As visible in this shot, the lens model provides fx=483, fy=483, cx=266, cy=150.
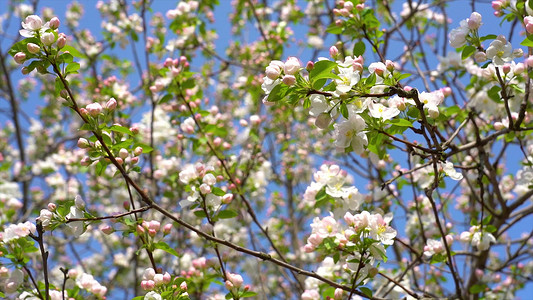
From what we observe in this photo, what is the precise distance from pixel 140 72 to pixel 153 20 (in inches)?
46.7

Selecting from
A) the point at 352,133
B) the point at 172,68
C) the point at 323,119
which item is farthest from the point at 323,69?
the point at 172,68

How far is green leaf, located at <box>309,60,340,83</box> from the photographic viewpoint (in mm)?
1498

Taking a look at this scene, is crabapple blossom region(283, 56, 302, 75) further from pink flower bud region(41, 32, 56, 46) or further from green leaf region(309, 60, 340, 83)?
pink flower bud region(41, 32, 56, 46)

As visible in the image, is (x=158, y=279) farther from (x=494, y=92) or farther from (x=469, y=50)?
(x=494, y=92)

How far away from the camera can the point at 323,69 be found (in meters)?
1.51

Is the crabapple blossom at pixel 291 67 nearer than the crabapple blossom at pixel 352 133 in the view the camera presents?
Yes

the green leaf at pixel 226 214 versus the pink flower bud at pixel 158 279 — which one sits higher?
the green leaf at pixel 226 214

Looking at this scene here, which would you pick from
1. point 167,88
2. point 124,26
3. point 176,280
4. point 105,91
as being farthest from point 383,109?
point 124,26

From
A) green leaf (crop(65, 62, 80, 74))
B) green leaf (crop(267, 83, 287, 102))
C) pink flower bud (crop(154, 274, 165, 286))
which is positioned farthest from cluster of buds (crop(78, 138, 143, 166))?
green leaf (crop(267, 83, 287, 102))

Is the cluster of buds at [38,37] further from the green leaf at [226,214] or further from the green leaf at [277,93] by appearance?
the green leaf at [226,214]

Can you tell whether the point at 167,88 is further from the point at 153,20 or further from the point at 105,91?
the point at 153,20

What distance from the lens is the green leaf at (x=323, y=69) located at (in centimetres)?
150

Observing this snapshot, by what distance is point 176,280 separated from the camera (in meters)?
1.92

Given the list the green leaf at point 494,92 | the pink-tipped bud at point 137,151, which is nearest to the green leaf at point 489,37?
the green leaf at point 494,92
